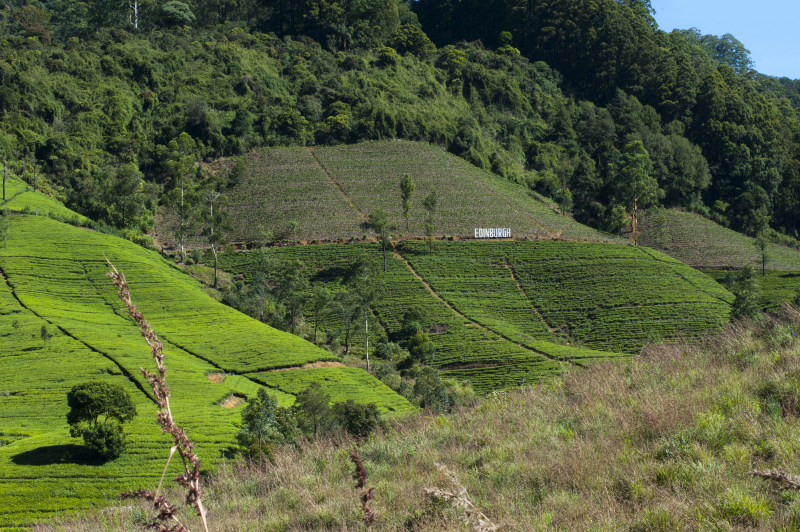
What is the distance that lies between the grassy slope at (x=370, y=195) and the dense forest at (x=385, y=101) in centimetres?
630

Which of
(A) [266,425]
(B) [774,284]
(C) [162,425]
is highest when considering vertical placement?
(C) [162,425]

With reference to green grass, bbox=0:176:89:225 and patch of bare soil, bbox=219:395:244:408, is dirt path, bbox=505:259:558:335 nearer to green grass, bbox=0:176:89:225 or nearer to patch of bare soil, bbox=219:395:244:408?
patch of bare soil, bbox=219:395:244:408

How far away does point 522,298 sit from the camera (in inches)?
2955

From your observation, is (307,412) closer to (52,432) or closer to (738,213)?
(52,432)

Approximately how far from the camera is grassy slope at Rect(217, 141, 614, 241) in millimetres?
89312

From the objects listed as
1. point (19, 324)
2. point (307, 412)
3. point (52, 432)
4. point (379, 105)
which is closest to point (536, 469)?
point (307, 412)

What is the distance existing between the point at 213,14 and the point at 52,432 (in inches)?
5805

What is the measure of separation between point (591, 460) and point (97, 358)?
4011 cm

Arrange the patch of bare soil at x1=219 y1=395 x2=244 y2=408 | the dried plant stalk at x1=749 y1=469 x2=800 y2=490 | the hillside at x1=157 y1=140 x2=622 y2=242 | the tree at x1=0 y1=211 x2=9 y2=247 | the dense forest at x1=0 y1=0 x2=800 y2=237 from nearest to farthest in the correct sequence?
the dried plant stalk at x1=749 y1=469 x2=800 y2=490
the patch of bare soil at x1=219 y1=395 x2=244 y2=408
the tree at x1=0 y1=211 x2=9 y2=247
the hillside at x1=157 y1=140 x2=622 y2=242
the dense forest at x1=0 y1=0 x2=800 y2=237

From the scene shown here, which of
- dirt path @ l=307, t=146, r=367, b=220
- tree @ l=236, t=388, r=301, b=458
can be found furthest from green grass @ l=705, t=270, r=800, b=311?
tree @ l=236, t=388, r=301, b=458

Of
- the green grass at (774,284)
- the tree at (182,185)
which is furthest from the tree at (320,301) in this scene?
the green grass at (774,284)

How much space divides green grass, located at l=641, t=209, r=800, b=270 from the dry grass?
87381 millimetres

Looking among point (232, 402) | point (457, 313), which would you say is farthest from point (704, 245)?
point (232, 402)

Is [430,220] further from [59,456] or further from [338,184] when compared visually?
[59,456]
